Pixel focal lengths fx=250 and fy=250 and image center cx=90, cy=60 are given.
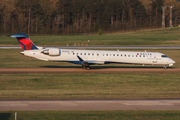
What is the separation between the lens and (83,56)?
106ft

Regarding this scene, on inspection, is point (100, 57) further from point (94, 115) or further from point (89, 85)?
point (94, 115)

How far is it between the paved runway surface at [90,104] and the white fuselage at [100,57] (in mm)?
14137

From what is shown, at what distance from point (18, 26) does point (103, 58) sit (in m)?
98.4

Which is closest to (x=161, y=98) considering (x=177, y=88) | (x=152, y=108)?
(x=152, y=108)

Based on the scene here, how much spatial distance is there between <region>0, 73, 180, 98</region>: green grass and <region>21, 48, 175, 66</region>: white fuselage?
3870mm

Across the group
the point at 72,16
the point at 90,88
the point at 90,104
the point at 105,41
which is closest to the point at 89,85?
the point at 90,88

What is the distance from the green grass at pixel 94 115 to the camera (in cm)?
1386

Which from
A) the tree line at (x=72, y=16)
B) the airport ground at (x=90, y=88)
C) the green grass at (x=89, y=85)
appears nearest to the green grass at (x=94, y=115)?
the airport ground at (x=90, y=88)

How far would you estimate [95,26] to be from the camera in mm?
127000

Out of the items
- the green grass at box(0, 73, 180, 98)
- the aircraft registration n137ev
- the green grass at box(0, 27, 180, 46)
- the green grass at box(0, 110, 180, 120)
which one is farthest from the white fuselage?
the green grass at box(0, 27, 180, 46)

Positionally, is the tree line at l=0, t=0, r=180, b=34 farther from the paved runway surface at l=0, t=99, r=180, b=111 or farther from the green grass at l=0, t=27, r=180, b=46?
the paved runway surface at l=0, t=99, r=180, b=111

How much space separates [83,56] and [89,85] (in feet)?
28.0

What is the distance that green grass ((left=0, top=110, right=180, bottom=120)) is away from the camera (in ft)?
45.5

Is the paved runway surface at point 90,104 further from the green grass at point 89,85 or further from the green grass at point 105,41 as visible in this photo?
the green grass at point 105,41
